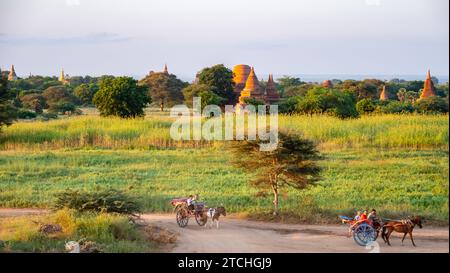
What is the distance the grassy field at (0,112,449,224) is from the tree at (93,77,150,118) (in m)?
3.31

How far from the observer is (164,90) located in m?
37.9

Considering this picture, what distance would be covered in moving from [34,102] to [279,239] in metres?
27.3

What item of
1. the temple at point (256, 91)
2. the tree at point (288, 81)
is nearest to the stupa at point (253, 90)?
the temple at point (256, 91)

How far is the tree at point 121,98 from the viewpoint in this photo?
925 inches

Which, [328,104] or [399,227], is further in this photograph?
[328,104]

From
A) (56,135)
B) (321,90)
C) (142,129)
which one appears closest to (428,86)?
(321,90)

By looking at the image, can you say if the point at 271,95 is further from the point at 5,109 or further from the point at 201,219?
the point at 201,219

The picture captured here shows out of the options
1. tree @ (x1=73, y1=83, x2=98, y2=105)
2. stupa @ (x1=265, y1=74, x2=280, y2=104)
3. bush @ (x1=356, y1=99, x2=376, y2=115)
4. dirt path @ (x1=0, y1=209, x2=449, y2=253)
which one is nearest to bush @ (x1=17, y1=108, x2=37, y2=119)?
tree @ (x1=73, y1=83, x2=98, y2=105)

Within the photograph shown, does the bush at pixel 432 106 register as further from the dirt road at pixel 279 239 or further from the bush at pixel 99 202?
the bush at pixel 99 202

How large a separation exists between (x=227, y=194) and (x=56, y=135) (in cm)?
922

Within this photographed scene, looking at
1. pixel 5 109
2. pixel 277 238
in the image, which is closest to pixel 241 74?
pixel 5 109
